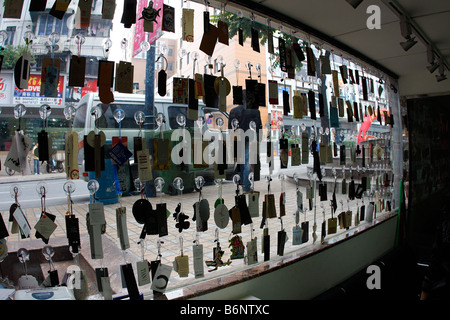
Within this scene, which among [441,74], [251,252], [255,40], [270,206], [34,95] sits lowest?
[251,252]

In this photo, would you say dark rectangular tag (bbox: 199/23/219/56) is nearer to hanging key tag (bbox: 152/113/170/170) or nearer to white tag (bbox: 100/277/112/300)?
hanging key tag (bbox: 152/113/170/170)

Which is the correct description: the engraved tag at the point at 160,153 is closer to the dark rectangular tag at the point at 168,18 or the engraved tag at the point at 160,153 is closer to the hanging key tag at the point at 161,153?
the hanging key tag at the point at 161,153

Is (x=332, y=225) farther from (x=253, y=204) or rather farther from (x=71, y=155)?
(x=71, y=155)

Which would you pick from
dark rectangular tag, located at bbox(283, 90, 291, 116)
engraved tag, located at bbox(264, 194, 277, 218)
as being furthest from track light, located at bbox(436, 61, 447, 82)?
engraved tag, located at bbox(264, 194, 277, 218)

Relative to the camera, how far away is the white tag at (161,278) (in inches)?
43.2

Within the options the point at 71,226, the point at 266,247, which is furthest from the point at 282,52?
the point at 71,226

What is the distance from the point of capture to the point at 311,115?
5.58ft

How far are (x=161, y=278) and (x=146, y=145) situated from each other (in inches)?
21.1

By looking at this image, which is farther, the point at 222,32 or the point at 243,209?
the point at 243,209

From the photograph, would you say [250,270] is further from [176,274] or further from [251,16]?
[251,16]

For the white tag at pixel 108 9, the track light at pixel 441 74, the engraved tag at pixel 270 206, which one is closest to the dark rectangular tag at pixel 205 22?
the white tag at pixel 108 9

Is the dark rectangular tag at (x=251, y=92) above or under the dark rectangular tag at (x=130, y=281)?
above

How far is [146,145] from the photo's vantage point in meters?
1.04

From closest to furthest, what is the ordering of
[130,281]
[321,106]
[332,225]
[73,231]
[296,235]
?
[73,231] → [130,281] → [296,235] → [321,106] → [332,225]
